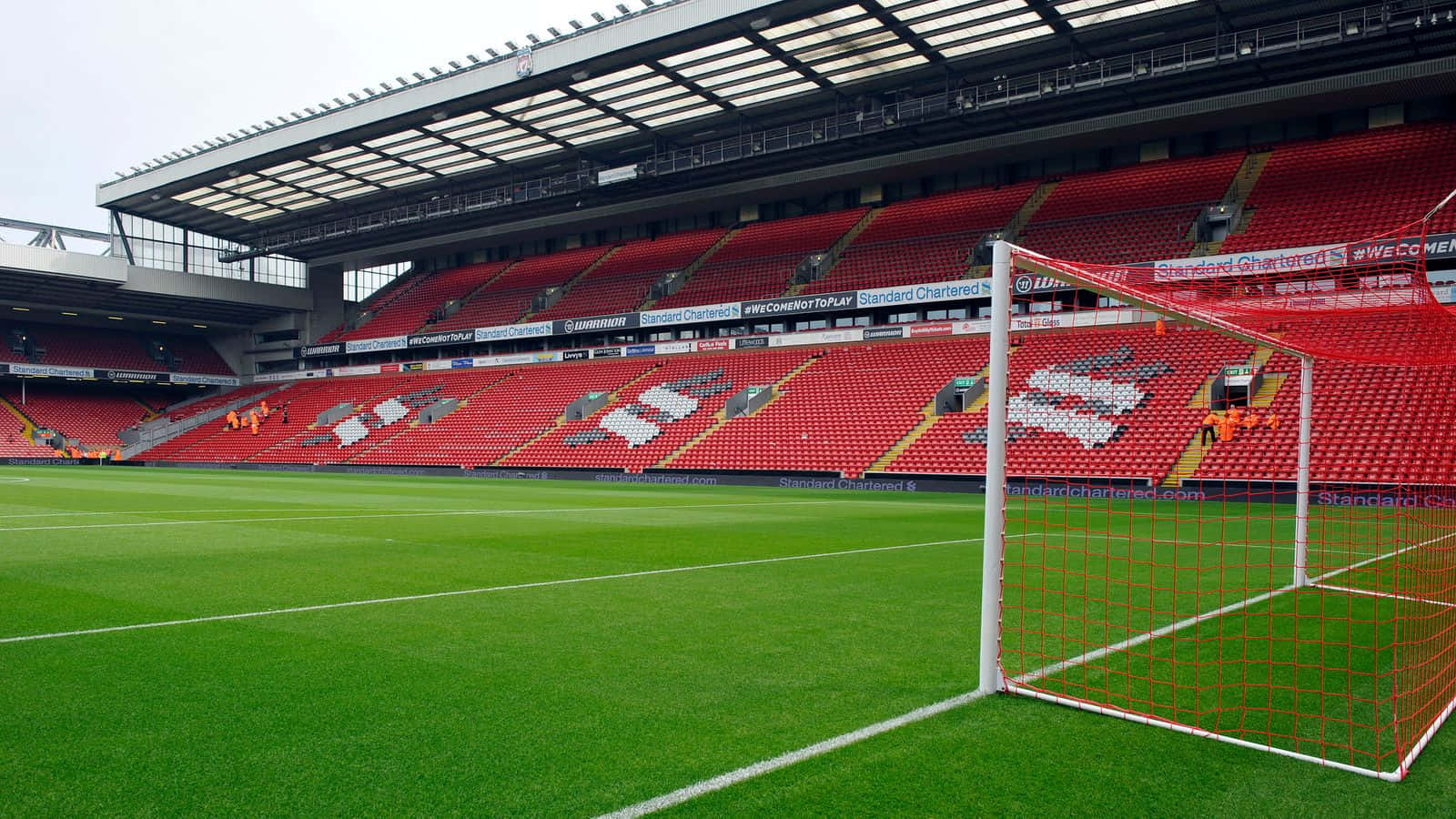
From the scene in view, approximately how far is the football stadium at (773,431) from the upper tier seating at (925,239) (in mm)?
243

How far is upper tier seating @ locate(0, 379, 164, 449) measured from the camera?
1822 inches

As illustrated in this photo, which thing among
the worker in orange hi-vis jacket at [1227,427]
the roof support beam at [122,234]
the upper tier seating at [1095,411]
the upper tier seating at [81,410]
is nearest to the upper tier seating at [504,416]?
the upper tier seating at [1095,411]

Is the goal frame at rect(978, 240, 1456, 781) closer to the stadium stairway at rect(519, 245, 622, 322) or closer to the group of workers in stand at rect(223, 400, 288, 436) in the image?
the stadium stairway at rect(519, 245, 622, 322)

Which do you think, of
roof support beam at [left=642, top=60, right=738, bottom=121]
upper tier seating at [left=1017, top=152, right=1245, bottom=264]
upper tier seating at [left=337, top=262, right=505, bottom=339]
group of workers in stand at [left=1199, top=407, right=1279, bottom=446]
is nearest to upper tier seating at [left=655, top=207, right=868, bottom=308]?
roof support beam at [left=642, top=60, right=738, bottom=121]

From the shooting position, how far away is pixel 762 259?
38281 mm

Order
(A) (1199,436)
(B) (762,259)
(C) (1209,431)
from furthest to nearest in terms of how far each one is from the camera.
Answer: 1. (B) (762,259)
2. (A) (1199,436)
3. (C) (1209,431)

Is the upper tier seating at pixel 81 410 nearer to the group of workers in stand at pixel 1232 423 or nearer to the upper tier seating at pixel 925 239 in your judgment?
the upper tier seating at pixel 925 239

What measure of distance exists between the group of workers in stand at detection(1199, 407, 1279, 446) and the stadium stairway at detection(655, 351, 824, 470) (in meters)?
13.7

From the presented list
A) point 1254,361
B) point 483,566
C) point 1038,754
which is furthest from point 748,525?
point 1254,361

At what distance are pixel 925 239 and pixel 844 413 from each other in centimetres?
888

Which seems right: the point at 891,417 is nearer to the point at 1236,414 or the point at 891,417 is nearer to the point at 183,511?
the point at 1236,414

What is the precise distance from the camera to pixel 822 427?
96.6 ft

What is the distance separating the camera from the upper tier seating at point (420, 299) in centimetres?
4691

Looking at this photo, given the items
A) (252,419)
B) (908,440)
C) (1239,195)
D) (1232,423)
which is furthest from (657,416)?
(252,419)
